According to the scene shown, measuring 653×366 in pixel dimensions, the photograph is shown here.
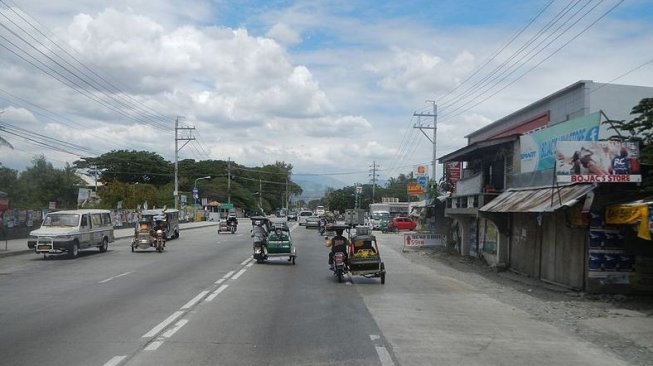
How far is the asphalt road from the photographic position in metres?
8.37

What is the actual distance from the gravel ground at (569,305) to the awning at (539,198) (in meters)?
2.25

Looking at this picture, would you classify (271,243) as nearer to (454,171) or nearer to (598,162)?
(598,162)

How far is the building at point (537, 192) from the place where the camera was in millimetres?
16250

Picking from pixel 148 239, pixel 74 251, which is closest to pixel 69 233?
pixel 74 251

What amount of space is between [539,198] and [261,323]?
33.5 feet

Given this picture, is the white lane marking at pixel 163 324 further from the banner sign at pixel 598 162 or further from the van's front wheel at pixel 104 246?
the van's front wheel at pixel 104 246

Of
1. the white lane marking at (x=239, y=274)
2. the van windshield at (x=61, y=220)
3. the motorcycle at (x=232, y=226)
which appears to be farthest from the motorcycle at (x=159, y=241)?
the motorcycle at (x=232, y=226)

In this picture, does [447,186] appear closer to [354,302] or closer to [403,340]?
[354,302]

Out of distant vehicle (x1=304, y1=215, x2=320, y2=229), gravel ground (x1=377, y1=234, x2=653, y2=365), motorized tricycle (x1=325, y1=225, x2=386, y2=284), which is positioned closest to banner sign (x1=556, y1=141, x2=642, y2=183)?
gravel ground (x1=377, y1=234, x2=653, y2=365)

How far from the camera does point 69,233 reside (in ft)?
84.2

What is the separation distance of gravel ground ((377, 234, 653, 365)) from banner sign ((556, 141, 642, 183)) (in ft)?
9.45

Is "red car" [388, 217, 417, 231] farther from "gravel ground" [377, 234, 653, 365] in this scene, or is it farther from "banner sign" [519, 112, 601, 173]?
"banner sign" [519, 112, 601, 173]

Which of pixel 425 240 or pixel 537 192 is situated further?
pixel 425 240

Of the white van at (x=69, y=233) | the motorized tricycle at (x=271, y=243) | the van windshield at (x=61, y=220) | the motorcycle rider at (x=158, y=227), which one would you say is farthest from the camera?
the motorcycle rider at (x=158, y=227)
